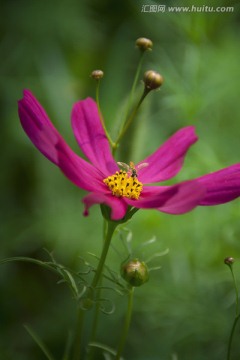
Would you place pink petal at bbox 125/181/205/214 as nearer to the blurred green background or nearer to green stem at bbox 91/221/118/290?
green stem at bbox 91/221/118/290

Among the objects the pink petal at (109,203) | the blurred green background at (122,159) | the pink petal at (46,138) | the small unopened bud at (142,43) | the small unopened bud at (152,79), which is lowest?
the blurred green background at (122,159)

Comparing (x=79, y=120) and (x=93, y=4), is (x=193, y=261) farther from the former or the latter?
(x=93, y=4)

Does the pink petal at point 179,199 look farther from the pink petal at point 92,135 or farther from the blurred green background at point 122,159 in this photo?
the blurred green background at point 122,159

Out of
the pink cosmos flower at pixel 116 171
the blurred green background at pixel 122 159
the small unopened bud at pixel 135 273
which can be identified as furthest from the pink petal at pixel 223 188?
the blurred green background at pixel 122 159

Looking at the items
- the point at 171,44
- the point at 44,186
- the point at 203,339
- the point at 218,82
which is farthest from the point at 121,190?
the point at 171,44

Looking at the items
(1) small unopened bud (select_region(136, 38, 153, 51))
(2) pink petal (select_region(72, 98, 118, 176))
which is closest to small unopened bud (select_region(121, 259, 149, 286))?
(2) pink petal (select_region(72, 98, 118, 176))
